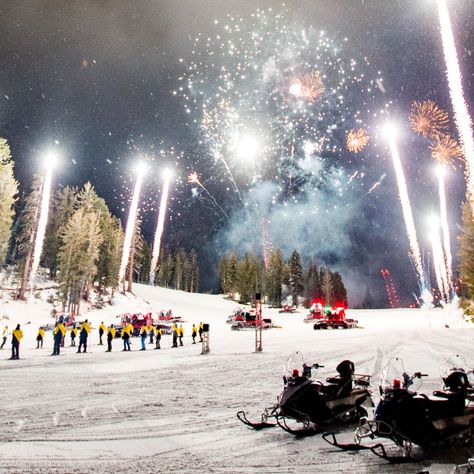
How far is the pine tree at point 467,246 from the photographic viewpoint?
Result: 38.2 m

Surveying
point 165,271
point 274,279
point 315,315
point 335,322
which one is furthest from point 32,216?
point 165,271

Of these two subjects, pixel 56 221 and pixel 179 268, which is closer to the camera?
pixel 56 221

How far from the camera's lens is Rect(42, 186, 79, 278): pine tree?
2400 inches

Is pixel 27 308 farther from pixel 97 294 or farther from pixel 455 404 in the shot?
pixel 455 404

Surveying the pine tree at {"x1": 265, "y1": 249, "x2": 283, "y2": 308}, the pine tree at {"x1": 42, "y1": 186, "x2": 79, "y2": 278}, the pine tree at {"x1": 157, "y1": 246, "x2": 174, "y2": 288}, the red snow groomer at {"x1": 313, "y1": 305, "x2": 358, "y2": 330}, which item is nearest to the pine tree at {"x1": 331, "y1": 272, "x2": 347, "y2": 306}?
the pine tree at {"x1": 265, "y1": 249, "x2": 283, "y2": 308}

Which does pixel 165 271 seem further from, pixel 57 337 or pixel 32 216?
pixel 57 337

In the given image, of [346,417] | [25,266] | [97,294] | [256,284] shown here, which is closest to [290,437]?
[346,417]

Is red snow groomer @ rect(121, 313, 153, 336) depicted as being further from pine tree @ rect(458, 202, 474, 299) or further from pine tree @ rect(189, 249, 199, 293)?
pine tree @ rect(189, 249, 199, 293)

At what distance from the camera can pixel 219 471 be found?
493 cm

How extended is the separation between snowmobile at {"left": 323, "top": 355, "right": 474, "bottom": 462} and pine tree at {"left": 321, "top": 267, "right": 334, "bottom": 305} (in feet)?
322

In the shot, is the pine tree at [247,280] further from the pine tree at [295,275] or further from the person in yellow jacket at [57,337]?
the person in yellow jacket at [57,337]

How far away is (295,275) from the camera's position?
277 feet

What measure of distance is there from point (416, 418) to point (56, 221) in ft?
218

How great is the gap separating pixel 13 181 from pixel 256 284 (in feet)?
199
